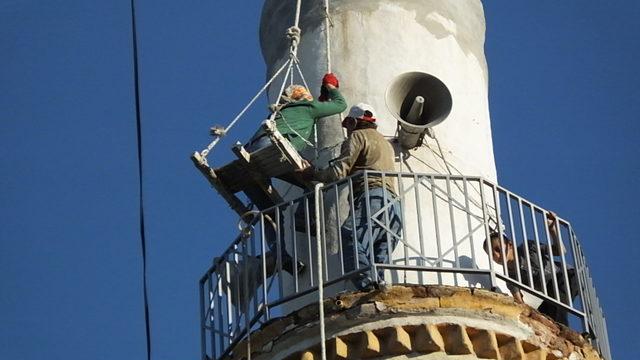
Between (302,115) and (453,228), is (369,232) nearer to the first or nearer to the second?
(453,228)

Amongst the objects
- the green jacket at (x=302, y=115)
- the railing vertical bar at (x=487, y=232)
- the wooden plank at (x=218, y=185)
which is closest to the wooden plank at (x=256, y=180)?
the wooden plank at (x=218, y=185)

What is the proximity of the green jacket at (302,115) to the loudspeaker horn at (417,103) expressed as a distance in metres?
0.48

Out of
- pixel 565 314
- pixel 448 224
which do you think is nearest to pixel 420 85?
pixel 448 224

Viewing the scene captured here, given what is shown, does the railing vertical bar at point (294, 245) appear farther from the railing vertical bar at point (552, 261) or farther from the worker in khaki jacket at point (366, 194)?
the railing vertical bar at point (552, 261)

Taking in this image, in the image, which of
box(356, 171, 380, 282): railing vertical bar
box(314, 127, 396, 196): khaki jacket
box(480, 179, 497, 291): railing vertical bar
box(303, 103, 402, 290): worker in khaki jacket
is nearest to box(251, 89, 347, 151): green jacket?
box(303, 103, 402, 290): worker in khaki jacket

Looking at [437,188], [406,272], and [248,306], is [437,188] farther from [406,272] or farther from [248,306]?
[248,306]

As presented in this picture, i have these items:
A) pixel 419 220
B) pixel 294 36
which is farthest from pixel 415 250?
pixel 294 36

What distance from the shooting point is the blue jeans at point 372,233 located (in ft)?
47.7

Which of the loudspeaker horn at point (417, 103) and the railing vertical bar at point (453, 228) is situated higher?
the loudspeaker horn at point (417, 103)

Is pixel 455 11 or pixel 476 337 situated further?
pixel 455 11

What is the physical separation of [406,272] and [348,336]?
0.88m

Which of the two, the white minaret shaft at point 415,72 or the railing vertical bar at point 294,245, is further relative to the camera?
the white minaret shaft at point 415,72

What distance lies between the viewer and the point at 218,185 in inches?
626

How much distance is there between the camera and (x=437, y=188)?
15047mm
